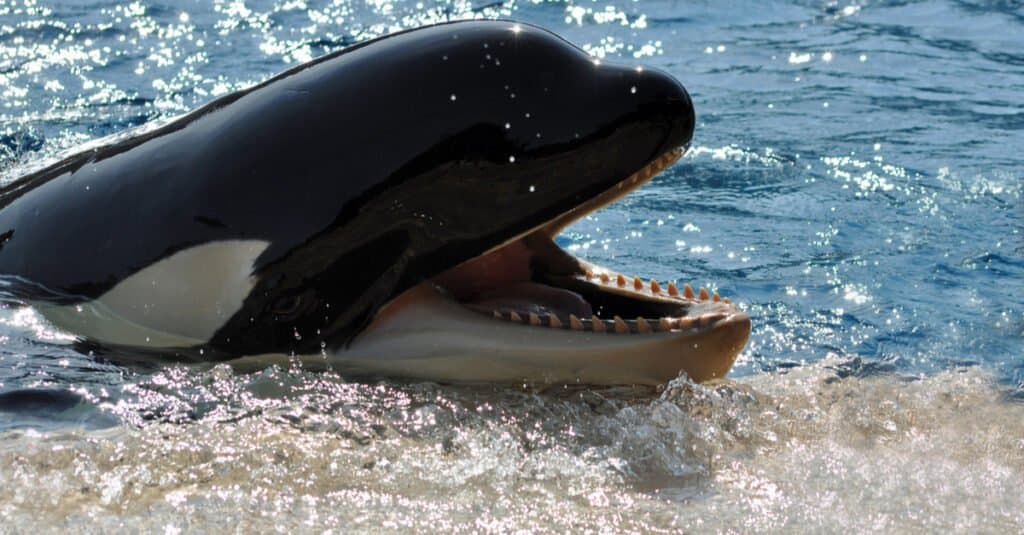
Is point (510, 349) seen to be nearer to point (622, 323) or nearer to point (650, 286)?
point (622, 323)

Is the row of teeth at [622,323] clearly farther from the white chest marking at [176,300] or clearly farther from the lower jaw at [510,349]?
the white chest marking at [176,300]

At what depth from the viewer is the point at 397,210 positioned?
4641mm

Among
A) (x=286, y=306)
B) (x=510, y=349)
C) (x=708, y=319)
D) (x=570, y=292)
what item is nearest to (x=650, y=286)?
(x=570, y=292)

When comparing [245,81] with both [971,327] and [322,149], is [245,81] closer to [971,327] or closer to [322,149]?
[971,327]

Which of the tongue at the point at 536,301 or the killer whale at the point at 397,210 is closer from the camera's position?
the killer whale at the point at 397,210

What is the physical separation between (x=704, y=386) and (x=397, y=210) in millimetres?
1217

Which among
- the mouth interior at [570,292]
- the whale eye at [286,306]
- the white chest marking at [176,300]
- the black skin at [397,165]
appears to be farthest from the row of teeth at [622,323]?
the white chest marking at [176,300]

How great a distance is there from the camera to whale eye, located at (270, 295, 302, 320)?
15.5 feet

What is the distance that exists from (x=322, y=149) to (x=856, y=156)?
6372 mm

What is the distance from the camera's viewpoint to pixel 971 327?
7.13 m

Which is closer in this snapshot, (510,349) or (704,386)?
(510,349)

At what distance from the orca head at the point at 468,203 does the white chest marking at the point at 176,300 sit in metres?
0.06

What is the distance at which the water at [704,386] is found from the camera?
3.94 m

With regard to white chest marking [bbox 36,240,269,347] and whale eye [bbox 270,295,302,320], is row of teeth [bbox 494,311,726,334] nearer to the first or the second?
whale eye [bbox 270,295,302,320]
